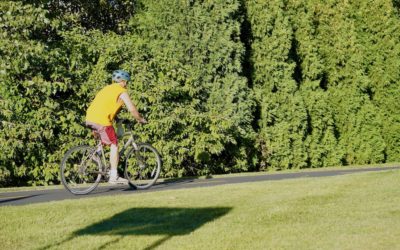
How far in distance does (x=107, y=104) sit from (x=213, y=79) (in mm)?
6768

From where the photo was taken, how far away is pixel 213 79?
16.1 meters

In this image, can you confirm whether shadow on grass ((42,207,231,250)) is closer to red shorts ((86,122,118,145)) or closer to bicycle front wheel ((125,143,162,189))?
red shorts ((86,122,118,145))

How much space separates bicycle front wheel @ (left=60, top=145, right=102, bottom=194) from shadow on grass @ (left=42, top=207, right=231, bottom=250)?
2.61 metres

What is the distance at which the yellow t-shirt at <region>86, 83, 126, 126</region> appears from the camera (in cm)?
968

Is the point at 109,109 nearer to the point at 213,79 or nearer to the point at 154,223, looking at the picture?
the point at 154,223

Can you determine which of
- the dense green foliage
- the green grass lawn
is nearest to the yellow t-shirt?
the green grass lawn

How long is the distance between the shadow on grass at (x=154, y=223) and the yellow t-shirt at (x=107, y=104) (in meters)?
2.59

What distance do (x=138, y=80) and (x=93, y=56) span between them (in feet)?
4.51

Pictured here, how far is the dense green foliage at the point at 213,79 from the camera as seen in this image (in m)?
13.0

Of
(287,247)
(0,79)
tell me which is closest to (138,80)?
(0,79)

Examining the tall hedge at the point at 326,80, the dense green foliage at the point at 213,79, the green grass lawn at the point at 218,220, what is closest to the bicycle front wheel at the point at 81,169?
the green grass lawn at the point at 218,220

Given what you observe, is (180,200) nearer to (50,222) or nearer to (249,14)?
(50,222)

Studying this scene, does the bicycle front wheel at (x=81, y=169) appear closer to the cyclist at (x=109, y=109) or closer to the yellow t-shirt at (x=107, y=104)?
the cyclist at (x=109, y=109)

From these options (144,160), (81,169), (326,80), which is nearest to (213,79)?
(326,80)
